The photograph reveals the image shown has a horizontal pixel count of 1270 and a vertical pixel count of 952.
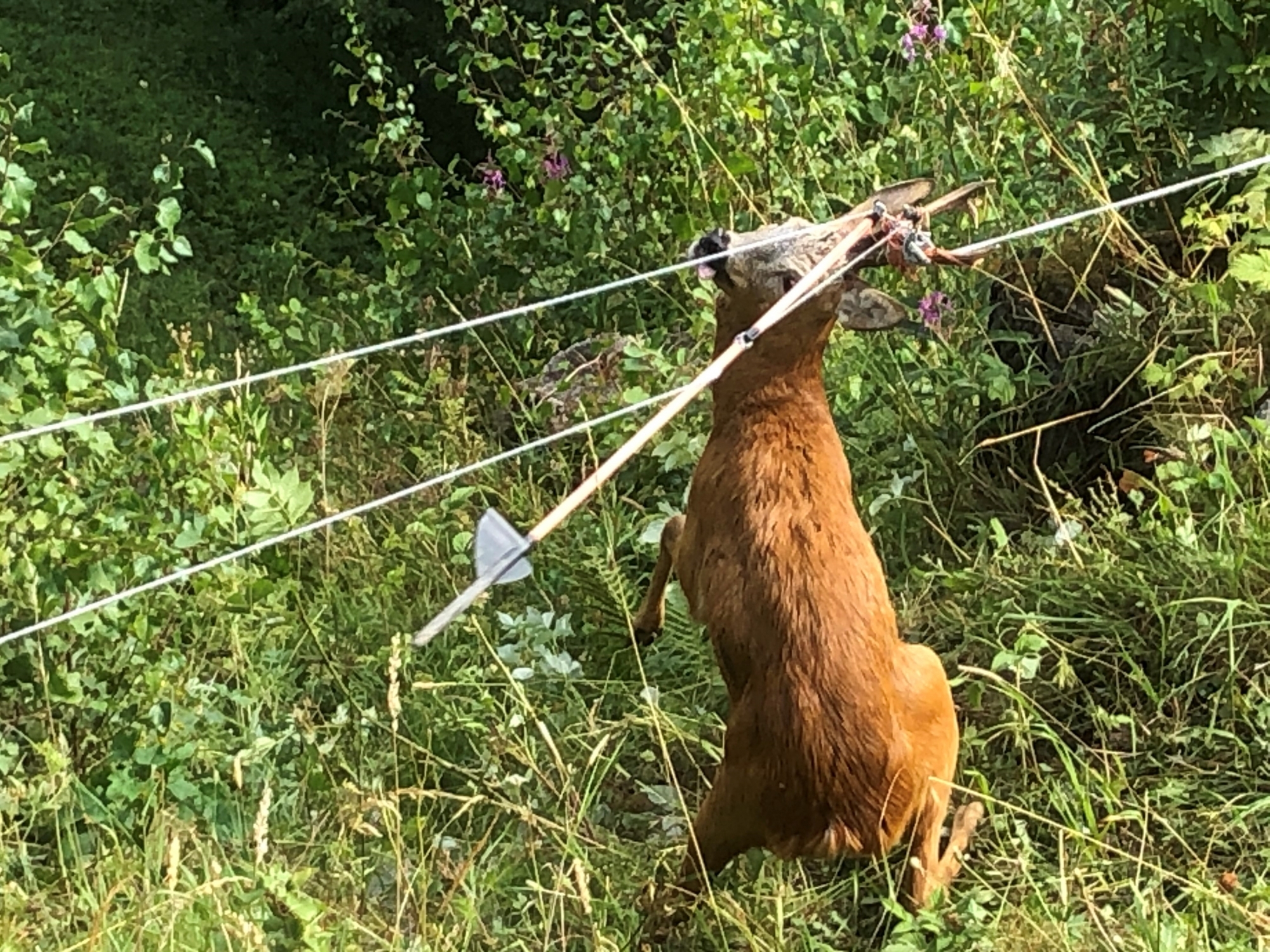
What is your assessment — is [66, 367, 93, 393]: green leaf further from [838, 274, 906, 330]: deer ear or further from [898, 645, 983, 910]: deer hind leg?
[898, 645, 983, 910]: deer hind leg

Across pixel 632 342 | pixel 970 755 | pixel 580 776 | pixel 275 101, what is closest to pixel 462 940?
pixel 580 776

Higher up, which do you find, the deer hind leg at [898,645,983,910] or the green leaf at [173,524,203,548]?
the green leaf at [173,524,203,548]

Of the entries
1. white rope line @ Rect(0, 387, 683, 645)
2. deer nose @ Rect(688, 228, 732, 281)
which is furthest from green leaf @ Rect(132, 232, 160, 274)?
deer nose @ Rect(688, 228, 732, 281)

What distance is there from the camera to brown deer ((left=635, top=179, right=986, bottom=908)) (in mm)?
2453

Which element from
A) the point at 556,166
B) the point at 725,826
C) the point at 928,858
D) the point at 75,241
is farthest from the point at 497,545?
the point at 556,166

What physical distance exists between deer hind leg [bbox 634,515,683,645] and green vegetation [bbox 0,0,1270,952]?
0.48 feet

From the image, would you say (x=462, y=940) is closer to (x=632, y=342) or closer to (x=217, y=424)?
(x=217, y=424)

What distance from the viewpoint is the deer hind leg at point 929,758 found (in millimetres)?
2553

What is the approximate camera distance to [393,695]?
2506 mm

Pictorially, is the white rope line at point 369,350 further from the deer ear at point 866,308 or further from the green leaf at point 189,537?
the green leaf at point 189,537

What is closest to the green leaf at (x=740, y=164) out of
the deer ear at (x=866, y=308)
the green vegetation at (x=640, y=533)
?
the green vegetation at (x=640, y=533)

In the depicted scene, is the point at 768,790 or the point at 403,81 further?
the point at 403,81

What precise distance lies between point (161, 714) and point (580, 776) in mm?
980

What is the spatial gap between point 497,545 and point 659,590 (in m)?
1.47
